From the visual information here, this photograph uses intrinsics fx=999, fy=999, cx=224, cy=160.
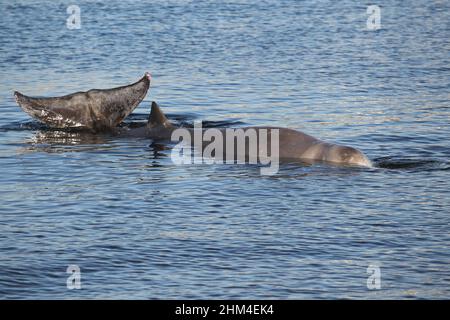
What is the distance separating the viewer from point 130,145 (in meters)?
18.1

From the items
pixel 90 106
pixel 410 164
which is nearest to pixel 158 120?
pixel 90 106

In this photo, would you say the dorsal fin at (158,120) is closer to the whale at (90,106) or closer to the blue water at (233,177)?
the blue water at (233,177)

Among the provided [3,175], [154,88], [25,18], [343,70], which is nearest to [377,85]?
[343,70]

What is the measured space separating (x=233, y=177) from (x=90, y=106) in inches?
163

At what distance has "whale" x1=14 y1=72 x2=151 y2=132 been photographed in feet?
60.9

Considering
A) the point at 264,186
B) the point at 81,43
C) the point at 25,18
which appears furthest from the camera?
the point at 25,18

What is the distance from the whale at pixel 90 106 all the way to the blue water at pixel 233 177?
0.34 metres

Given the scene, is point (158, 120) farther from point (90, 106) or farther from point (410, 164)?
point (410, 164)

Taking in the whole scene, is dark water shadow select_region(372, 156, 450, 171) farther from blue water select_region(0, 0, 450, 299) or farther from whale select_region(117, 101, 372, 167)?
whale select_region(117, 101, 372, 167)

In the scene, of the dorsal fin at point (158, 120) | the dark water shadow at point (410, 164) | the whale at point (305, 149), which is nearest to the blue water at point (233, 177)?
the dark water shadow at point (410, 164)

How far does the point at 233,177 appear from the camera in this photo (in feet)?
51.5

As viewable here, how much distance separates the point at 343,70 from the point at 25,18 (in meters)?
11.7

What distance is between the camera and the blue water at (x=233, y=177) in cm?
1161
